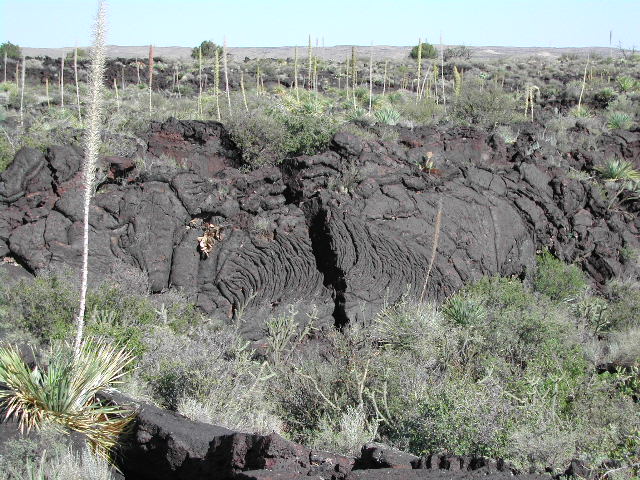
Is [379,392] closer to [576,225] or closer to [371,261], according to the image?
[371,261]

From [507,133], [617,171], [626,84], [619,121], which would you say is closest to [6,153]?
[507,133]

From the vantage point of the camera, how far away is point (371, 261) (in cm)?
1342

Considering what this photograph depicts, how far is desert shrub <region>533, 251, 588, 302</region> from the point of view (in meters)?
15.2

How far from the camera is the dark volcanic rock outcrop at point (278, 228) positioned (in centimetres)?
1302

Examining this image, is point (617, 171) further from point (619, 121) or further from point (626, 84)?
point (626, 84)

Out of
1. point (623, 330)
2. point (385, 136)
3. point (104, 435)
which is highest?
point (385, 136)

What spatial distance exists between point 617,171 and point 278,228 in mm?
10668

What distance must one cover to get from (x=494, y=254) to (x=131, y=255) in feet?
22.7

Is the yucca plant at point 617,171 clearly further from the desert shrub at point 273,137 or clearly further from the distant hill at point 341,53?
the distant hill at point 341,53

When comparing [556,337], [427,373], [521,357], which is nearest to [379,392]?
[427,373]

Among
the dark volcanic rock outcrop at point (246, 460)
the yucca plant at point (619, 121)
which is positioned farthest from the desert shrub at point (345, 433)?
the yucca plant at point (619, 121)

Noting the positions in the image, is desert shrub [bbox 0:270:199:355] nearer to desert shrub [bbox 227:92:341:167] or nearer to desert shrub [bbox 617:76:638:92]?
A: desert shrub [bbox 227:92:341:167]

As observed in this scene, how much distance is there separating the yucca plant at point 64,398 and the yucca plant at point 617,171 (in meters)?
16.0

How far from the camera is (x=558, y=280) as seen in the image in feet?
50.3
